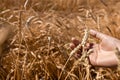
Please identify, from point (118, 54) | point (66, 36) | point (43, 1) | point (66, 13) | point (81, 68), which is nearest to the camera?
point (118, 54)

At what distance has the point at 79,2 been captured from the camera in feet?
18.5

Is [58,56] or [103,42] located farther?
[58,56]

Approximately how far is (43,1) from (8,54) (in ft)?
11.6

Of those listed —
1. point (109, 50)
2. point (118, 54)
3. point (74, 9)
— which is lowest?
point (74, 9)

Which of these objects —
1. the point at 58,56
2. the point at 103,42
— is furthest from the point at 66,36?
the point at 103,42

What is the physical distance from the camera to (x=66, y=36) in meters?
2.37

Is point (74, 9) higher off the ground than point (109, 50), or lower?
lower

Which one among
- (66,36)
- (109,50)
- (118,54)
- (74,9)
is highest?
(118,54)

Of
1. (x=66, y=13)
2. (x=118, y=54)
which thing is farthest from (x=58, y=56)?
(x=66, y=13)

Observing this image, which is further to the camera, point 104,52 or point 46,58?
point 46,58

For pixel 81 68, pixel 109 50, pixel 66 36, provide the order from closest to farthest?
1. pixel 109 50
2. pixel 81 68
3. pixel 66 36

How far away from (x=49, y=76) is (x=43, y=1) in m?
3.79

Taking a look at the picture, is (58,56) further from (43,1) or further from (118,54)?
(43,1)

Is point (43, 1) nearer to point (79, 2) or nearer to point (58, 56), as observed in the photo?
point (79, 2)
